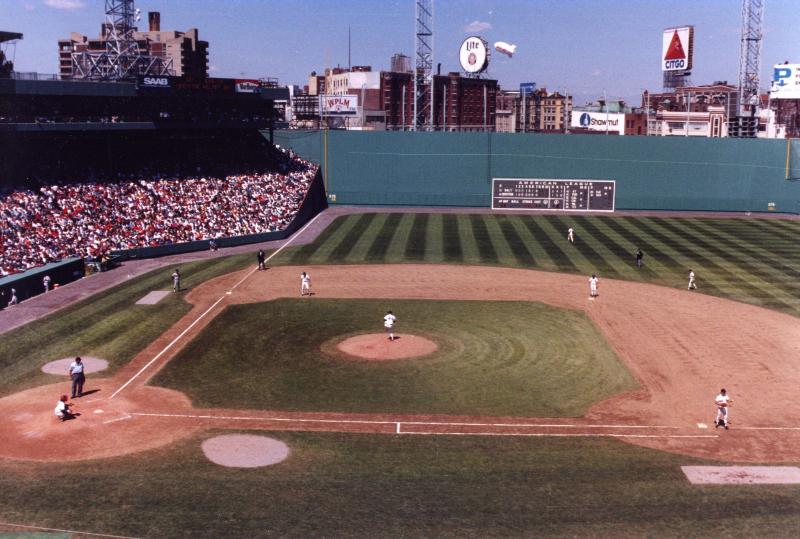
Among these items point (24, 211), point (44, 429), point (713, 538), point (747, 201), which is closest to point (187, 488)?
point (44, 429)

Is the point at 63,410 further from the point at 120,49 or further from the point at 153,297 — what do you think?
the point at 120,49

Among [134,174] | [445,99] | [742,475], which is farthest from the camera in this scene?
[445,99]

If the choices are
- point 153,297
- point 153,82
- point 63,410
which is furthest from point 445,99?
point 63,410

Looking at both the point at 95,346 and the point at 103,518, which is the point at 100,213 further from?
the point at 103,518

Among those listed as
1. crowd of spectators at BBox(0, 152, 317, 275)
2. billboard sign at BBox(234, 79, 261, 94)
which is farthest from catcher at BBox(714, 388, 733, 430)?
billboard sign at BBox(234, 79, 261, 94)

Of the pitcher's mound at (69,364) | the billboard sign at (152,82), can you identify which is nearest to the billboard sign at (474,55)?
the billboard sign at (152,82)
